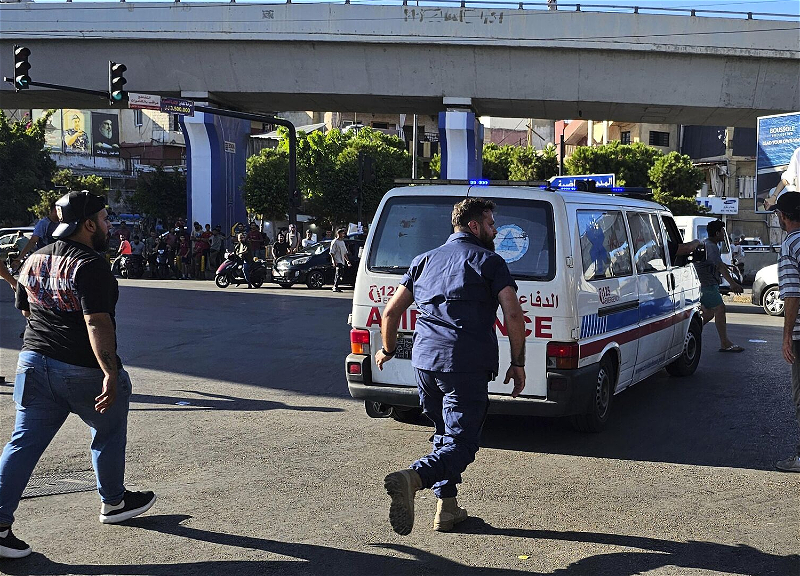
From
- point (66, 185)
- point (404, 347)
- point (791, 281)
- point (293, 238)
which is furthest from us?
point (66, 185)

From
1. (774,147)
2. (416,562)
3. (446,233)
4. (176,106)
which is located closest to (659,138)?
(774,147)

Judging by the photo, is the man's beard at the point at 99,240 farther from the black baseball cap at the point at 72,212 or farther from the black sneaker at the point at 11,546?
the black sneaker at the point at 11,546

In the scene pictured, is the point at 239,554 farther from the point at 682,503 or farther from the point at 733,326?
the point at 733,326

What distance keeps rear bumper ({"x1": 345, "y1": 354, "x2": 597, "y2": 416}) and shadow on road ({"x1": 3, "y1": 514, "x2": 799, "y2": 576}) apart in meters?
1.89

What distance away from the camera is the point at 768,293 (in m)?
19.4

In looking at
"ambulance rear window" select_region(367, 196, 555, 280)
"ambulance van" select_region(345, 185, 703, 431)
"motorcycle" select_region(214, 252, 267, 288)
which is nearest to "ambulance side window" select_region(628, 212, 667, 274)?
"ambulance van" select_region(345, 185, 703, 431)

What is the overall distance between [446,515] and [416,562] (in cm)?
48

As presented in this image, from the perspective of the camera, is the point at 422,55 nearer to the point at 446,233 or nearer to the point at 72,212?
the point at 446,233

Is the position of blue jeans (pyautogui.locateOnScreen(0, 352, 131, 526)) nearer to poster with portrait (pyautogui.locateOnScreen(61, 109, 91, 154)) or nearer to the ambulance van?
the ambulance van

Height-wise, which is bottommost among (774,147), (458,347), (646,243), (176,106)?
(458,347)

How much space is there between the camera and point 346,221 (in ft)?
170

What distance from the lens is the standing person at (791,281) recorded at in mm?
6145

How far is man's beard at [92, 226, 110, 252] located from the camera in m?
4.81

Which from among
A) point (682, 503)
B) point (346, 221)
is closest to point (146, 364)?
point (682, 503)
